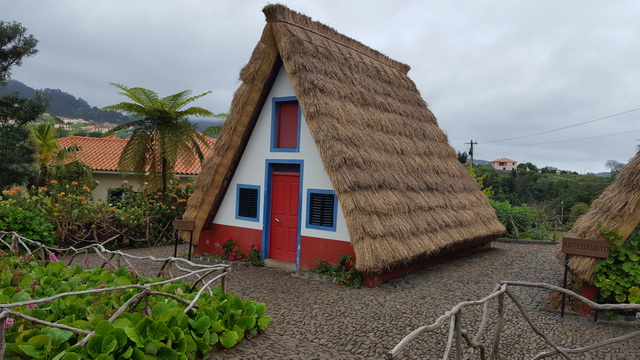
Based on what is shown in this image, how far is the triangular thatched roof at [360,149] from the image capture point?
7.80 meters

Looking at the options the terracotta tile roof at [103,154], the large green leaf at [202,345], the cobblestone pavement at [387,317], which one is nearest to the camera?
the large green leaf at [202,345]

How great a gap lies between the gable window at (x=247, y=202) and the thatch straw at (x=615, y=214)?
6.04 metres

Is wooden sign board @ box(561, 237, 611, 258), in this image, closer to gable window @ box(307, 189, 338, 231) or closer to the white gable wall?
→ the white gable wall

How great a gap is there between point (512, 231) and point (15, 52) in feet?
56.3

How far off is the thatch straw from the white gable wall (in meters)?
3.89

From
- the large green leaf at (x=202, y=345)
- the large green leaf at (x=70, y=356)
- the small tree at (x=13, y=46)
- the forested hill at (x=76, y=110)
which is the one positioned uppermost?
the forested hill at (x=76, y=110)

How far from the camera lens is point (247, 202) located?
9.82 metres

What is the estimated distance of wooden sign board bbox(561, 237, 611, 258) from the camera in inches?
243

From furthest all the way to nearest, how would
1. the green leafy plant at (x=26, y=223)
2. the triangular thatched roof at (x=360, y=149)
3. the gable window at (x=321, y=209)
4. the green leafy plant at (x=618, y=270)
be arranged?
the green leafy plant at (x=26, y=223) < the gable window at (x=321, y=209) < the triangular thatched roof at (x=360, y=149) < the green leafy plant at (x=618, y=270)

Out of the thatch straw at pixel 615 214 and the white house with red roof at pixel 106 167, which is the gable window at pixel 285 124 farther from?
the white house with red roof at pixel 106 167

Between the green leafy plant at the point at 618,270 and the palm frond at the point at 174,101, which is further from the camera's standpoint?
the palm frond at the point at 174,101

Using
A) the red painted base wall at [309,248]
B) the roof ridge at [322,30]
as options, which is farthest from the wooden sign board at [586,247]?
the roof ridge at [322,30]

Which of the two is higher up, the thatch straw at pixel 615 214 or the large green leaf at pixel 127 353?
the thatch straw at pixel 615 214

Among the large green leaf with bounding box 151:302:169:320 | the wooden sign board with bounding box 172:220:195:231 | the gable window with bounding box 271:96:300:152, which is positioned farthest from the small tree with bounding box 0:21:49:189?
the large green leaf with bounding box 151:302:169:320
